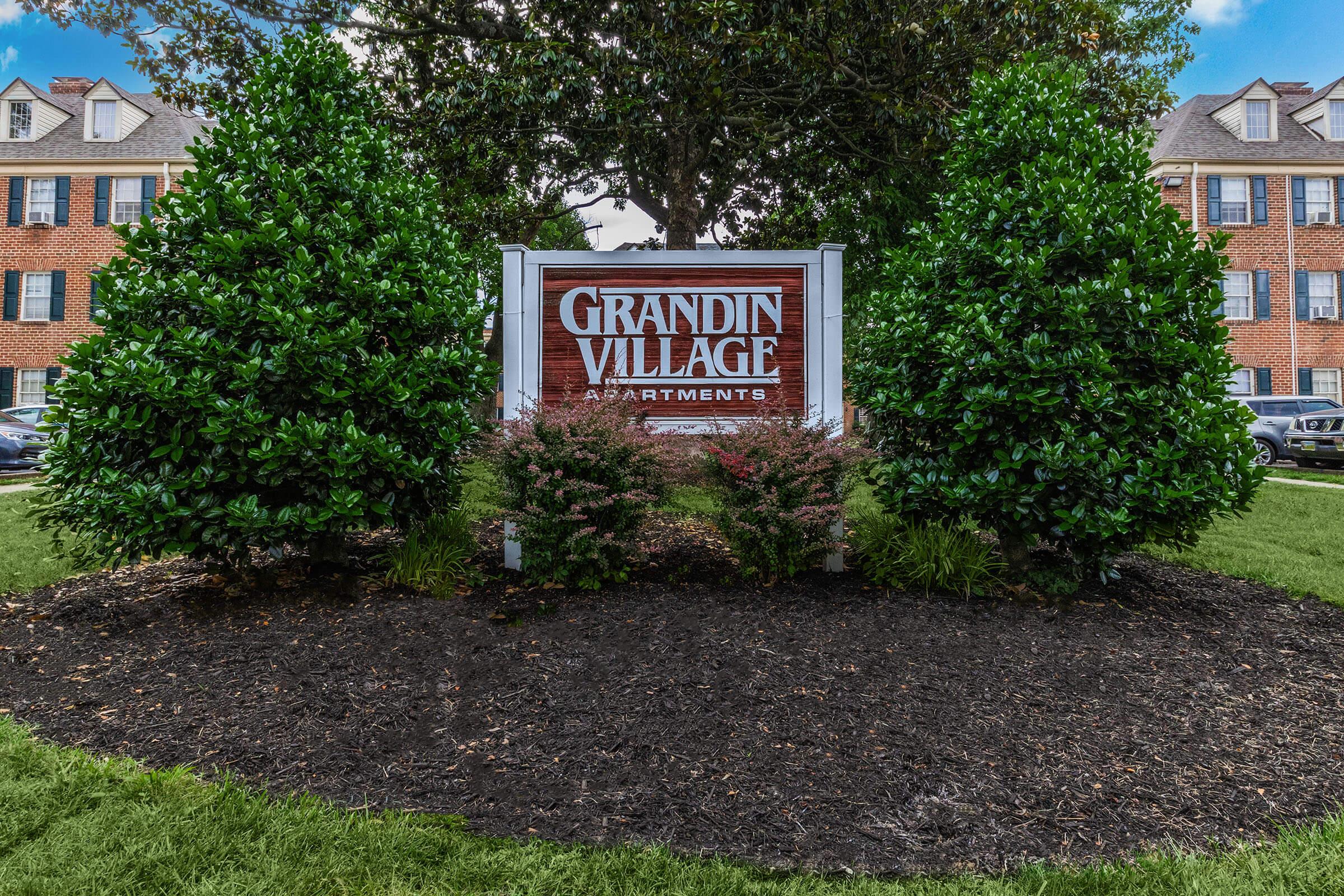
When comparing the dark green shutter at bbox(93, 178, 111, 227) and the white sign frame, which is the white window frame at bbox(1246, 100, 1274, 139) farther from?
the dark green shutter at bbox(93, 178, 111, 227)

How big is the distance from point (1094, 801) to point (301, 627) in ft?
11.2

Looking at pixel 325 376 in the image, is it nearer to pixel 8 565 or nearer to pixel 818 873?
pixel 818 873

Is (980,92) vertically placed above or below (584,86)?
below

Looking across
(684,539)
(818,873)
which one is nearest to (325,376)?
(684,539)

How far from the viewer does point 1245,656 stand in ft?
12.1

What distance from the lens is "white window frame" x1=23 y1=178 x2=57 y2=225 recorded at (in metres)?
21.9

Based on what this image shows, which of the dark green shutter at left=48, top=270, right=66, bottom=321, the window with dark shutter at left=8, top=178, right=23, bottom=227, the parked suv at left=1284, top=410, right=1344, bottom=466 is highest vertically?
the window with dark shutter at left=8, top=178, right=23, bottom=227

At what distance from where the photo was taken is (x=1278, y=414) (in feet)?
56.9

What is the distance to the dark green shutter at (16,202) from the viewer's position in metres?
21.9

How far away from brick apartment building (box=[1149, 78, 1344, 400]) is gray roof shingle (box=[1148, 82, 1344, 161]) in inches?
2.1

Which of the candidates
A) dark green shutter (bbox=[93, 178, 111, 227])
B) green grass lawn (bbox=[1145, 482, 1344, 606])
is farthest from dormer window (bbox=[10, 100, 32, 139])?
green grass lawn (bbox=[1145, 482, 1344, 606])

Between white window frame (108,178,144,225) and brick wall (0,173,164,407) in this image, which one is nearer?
brick wall (0,173,164,407)

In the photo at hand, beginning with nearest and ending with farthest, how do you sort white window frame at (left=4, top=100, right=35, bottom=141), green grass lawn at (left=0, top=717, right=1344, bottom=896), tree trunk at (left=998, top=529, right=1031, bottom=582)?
green grass lawn at (left=0, top=717, right=1344, bottom=896) → tree trunk at (left=998, top=529, right=1031, bottom=582) → white window frame at (left=4, top=100, right=35, bottom=141)

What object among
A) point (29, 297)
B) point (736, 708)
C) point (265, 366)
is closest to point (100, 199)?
point (29, 297)
